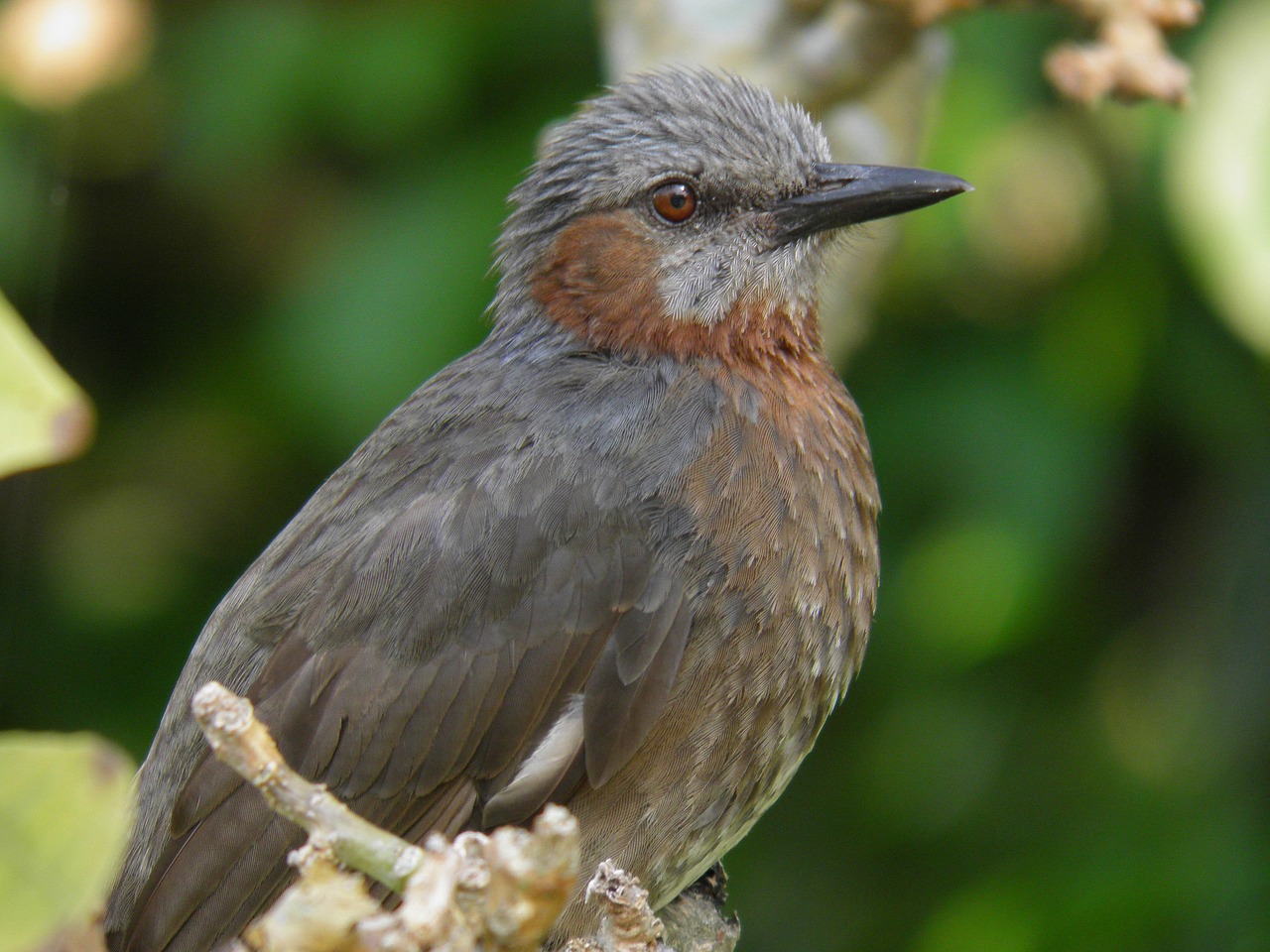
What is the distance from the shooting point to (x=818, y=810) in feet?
14.4

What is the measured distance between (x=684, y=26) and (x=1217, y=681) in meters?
2.40

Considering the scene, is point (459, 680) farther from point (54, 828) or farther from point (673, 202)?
point (54, 828)

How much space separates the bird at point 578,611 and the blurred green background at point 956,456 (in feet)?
3.19

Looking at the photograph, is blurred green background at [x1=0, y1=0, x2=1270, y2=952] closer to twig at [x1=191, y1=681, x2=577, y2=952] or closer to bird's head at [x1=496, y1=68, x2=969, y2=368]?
bird's head at [x1=496, y1=68, x2=969, y2=368]

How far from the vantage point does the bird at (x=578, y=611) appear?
109 inches

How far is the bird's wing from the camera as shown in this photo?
2787 mm

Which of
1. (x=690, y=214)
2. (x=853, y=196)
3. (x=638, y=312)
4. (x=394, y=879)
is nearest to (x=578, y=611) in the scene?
(x=638, y=312)

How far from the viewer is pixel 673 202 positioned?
128 inches

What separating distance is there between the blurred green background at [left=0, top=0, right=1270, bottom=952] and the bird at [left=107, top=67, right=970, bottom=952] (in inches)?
38.3

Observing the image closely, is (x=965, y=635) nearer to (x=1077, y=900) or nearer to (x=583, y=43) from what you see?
(x=1077, y=900)

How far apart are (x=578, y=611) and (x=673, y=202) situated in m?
1.03

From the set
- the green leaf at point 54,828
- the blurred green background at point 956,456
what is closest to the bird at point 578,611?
the blurred green background at point 956,456

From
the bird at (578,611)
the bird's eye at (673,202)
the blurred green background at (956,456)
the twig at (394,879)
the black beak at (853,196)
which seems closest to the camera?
the twig at (394,879)

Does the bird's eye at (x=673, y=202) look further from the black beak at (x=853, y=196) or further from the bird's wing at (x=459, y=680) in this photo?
the bird's wing at (x=459, y=680)
